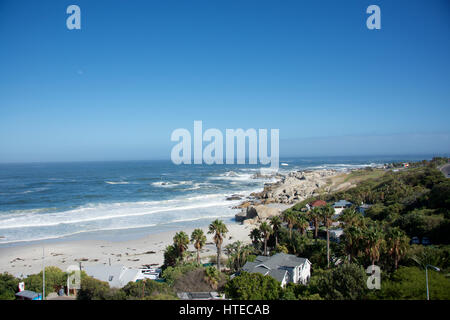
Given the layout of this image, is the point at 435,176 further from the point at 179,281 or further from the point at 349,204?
the point at 179,281

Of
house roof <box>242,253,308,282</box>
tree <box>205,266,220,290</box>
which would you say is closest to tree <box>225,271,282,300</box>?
tree <box>205,266,220,290</box>

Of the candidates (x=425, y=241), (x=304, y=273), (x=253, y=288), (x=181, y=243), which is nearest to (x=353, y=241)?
(x=304, y=273)

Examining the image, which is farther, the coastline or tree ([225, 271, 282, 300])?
the coastline

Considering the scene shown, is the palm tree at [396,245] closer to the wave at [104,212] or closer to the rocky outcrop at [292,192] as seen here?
the wave at [104,212]

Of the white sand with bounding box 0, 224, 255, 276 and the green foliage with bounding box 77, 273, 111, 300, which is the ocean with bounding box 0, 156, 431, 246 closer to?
the white sand with bounding box 0, 224, 255, 276

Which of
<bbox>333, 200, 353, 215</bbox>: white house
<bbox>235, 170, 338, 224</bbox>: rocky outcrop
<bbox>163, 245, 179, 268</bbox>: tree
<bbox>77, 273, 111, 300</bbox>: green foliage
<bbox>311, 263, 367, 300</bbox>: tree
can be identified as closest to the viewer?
<bbox>311, 263, 367, 300</bbox>: tree

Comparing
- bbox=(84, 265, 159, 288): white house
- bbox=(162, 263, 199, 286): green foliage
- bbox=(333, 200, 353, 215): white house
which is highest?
bbox=(333, 200, 353, 215): white house
